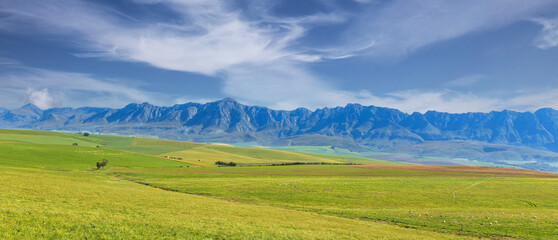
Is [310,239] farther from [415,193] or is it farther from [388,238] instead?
[415,193]

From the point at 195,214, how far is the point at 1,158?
114021 mm

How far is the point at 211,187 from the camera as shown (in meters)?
70.0

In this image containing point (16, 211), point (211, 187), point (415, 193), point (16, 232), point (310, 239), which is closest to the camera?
point (16, 232)

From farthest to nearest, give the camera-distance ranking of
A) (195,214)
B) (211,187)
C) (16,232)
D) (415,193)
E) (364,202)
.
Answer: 1. (211,187)
2. (415,193)
3. (364,202)
4. (195,214)
5. (16,232)

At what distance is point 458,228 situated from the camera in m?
35.7

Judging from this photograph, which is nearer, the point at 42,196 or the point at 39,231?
the point at 39,231

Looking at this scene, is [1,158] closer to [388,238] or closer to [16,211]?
[16,211]

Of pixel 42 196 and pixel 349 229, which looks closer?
pixel 349 229

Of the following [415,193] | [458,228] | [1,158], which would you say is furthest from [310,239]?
[1,158]

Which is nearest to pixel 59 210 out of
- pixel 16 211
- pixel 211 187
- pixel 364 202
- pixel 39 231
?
pixel 16 211

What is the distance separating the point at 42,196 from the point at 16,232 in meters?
17.7

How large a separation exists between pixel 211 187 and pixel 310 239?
4689cm

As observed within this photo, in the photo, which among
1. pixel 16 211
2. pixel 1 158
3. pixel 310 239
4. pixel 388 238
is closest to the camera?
pixel 16 211

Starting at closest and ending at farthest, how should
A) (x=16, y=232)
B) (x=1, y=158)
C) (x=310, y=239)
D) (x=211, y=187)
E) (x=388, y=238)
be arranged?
(x=16, y=232), (x=310, y=239), (x=388, y=238), (x=211, y=187), (x=1, y=158)
